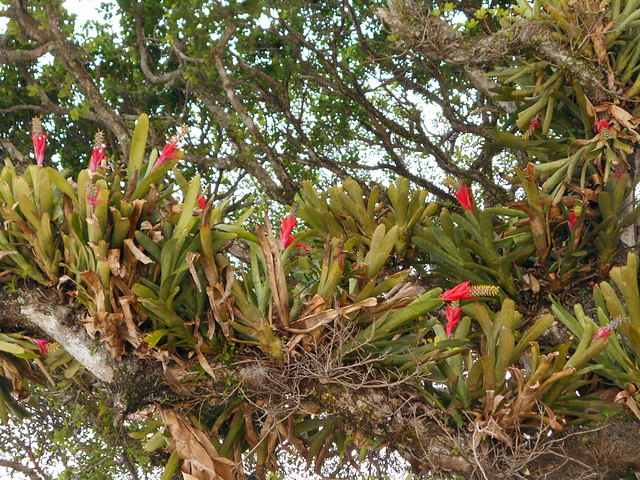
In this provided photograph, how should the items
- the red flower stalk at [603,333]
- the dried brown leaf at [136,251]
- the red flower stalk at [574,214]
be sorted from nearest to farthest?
the dried brown leaf at [136,251] < the red flower stalk at [603,333] < the red flower stalk at [574,214]

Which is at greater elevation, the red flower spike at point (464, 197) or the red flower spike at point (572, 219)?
the red flower spike at point (464, 197)

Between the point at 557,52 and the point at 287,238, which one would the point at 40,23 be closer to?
the point at 287,238

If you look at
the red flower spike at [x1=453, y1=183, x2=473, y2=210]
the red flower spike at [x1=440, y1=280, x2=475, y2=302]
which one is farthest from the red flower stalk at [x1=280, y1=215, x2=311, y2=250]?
the red flower spike at [x1=453, y1=183, x2=473, y2=210]

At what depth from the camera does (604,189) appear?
106 inches

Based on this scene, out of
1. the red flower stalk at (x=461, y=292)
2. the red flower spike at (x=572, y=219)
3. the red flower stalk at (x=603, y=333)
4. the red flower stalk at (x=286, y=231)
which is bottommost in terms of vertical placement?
the red flower stalk at (x=603, y=333)

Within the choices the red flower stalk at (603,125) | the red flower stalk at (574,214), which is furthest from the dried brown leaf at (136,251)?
the red flower stalk at (603,125)

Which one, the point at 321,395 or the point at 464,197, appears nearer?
the point at 321,395

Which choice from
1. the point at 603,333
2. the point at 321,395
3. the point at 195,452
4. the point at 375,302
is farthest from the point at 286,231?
the point at 603,333

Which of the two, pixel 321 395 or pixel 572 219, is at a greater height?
pixel 321 395

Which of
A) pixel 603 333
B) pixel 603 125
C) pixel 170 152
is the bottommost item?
pixel 603 333

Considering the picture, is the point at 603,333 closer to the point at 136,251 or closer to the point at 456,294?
the point at 456,294

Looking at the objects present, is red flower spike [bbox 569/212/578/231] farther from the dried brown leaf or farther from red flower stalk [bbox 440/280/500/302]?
the dried brown leaf

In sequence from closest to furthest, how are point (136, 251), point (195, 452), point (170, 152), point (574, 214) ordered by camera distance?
point (136, 251), point (195, 452), point (170, 152), point (574, 214)

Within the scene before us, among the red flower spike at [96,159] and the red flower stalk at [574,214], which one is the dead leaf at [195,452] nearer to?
the red flower spike at [96,159]
